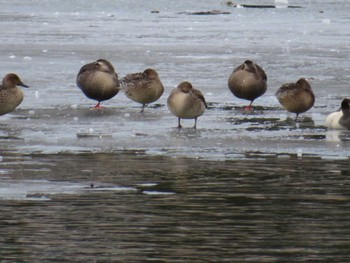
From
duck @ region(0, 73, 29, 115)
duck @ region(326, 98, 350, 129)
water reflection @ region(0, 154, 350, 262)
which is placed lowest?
water reflection @ region(0, 154, 350, 262)

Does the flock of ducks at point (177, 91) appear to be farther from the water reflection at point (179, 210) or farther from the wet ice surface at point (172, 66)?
the water reflection at point (179, 210)

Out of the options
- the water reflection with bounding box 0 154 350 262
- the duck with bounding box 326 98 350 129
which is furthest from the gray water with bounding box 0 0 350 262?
the duck with bounding box 326 98 350 129

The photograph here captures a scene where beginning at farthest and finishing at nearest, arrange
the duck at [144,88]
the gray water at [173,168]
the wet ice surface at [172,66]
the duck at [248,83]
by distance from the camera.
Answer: the duck at [248,83], the duck at [144,88], the wet ice surface at [172,66], the gray water at [173,168]

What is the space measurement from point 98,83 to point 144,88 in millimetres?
829

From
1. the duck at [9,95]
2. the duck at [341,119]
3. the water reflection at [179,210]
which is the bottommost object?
the water reflection at [179,210]

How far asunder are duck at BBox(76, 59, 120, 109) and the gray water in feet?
0.68

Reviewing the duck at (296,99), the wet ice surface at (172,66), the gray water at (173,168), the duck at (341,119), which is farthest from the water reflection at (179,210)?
the duck at (296,99)

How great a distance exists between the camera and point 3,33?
97.3ft

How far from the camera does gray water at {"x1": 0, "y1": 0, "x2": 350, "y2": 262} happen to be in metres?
8.24

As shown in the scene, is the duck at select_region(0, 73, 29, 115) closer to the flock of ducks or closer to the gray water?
the flock of ducks

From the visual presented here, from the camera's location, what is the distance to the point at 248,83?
1670 centimetres

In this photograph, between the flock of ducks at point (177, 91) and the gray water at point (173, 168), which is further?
the flock of ducks at point (177, 91)

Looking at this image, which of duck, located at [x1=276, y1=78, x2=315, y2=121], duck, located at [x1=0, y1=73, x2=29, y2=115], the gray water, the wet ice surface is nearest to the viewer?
the gray water

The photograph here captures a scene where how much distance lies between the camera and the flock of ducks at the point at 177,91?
14570mm
